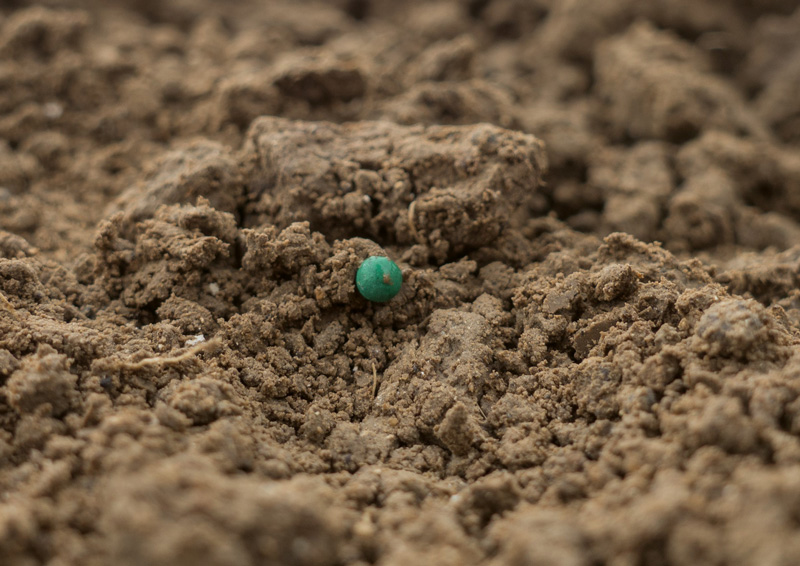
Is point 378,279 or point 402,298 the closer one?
point 378,279

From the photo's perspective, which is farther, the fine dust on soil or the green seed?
the green seed

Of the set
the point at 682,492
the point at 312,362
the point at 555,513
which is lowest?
the point at 312,362

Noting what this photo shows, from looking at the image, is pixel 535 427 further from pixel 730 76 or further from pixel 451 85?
pixel 730 76

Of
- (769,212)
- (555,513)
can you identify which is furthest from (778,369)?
(769,212)

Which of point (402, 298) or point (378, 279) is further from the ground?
point (378, 279)
